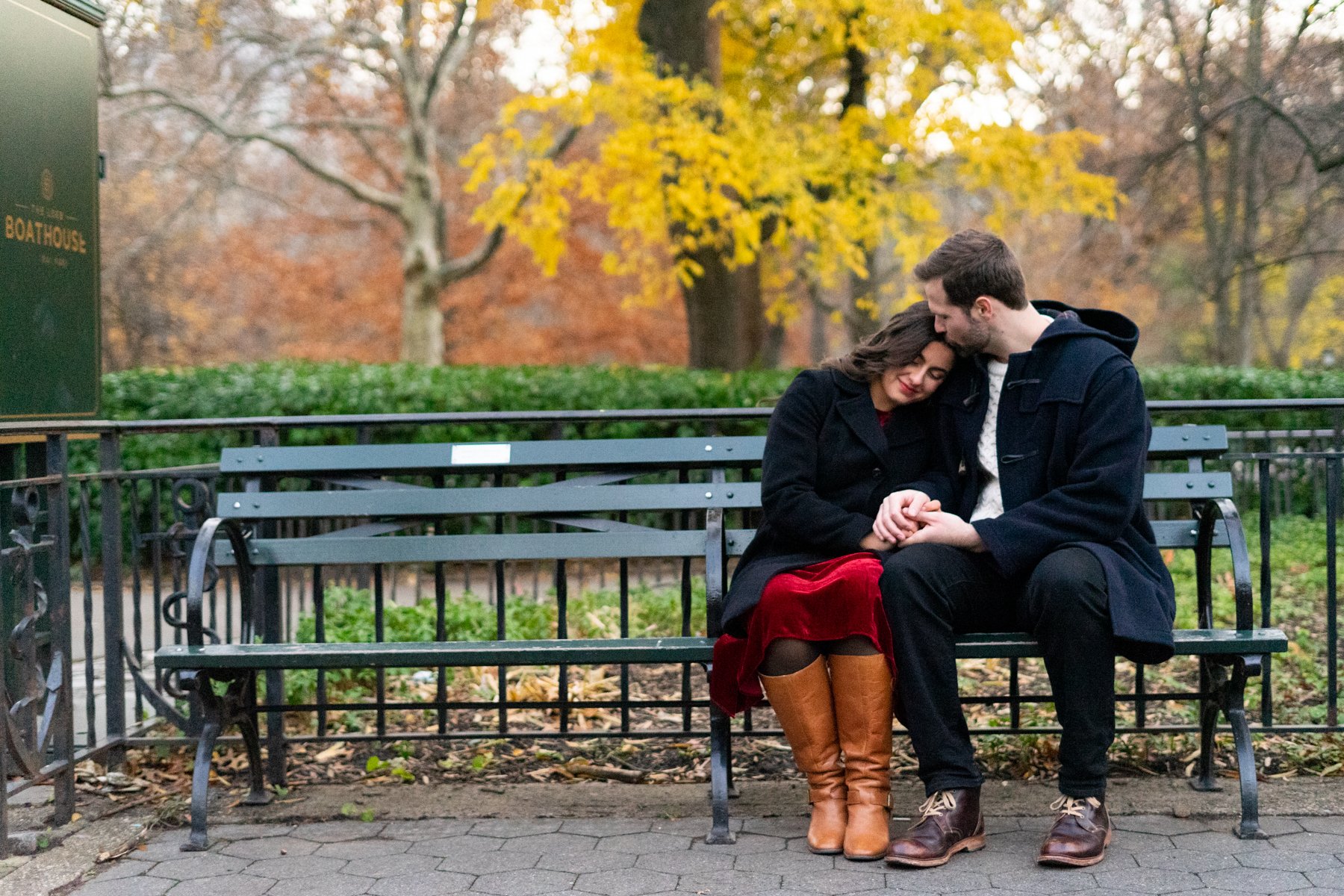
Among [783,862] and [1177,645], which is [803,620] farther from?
[1177,645]

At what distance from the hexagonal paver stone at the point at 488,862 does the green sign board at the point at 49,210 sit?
1.97m

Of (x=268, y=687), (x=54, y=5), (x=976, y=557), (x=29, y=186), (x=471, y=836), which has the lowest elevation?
(x=471, y=836)

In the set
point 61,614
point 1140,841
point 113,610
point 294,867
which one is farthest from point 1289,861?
point 113,610

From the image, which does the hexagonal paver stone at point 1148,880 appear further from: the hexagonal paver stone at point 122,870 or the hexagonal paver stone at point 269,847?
the hexagonal paver stone at point 122,870

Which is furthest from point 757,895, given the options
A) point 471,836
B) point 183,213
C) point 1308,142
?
point 183,213

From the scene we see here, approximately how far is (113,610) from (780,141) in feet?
30.6

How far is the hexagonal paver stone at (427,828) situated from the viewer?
3732 mm

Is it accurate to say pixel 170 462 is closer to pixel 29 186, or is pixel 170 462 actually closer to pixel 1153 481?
pixel 29 186

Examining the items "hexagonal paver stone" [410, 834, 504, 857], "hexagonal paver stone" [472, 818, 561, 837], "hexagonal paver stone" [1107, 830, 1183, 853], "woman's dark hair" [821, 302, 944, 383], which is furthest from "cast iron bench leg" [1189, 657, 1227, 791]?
"hexagonal paver stone" [410, 834, 504, 857]

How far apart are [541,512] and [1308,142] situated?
10.5 meters

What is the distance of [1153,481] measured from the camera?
394cm

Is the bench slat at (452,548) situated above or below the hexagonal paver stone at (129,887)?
above

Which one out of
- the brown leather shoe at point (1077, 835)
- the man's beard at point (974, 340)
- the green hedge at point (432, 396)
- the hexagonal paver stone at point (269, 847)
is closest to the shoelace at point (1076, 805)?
the brown leather shoe at point (1077, 835)

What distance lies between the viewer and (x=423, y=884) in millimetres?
3332
